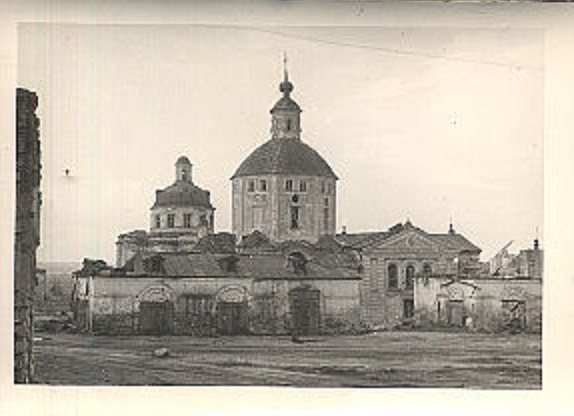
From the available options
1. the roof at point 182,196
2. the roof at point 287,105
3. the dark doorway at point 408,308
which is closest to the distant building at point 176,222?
the roof at point 182,196

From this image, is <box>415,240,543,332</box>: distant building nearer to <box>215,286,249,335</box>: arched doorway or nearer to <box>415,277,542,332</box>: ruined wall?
<box>415,277,542,332</box>: ruined wall

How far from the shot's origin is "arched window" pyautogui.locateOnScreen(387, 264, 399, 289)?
1284 mm

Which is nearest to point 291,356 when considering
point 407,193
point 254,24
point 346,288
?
point 346,288

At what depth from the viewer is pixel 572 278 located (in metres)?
1.26

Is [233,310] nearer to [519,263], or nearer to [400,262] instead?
[400,262]

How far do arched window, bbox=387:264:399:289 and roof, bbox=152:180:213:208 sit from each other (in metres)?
0.19

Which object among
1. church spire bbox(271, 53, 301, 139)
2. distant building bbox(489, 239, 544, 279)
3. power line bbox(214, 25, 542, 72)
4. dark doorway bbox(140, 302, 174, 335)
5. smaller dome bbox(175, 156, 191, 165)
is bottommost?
dark doorway bbox(140, 302, 174, 335)

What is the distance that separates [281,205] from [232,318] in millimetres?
123

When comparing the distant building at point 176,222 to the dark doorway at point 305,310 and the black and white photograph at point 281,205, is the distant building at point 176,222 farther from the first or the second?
the dark doorway at point 305,310

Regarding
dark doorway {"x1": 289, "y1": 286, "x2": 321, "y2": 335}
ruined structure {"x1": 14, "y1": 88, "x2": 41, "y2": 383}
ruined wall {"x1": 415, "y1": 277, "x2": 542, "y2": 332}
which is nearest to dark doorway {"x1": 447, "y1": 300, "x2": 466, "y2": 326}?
ruined wall {"x1": 415, "y1": 277, "x2": 542, "y2": 332}

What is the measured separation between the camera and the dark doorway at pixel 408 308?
1.28m

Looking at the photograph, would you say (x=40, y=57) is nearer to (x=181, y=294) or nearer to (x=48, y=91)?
(x=48, y=91)

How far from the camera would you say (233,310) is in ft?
4.23

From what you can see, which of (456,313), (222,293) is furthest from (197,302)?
(456,313)
